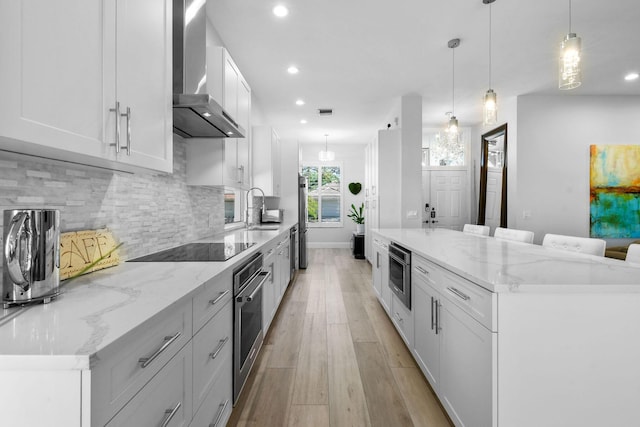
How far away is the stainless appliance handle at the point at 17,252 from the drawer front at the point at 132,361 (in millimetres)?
412

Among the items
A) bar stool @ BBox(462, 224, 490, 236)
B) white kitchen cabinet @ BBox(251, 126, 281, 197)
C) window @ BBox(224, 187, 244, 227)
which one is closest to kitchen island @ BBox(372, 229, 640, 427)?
bar stool @ BBox(462, 224, 490, 236)

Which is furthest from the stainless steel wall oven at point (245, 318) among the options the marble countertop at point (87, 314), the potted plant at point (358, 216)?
the potted plant at point (358, 216)

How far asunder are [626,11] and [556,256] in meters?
2.70

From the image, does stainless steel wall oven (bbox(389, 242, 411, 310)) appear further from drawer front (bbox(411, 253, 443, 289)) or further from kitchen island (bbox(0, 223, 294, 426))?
kitchen island (bbox(0, 223, 294, 426))

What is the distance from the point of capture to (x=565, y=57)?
1890mm

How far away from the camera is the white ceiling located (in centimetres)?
269

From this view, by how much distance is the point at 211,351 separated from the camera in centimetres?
132

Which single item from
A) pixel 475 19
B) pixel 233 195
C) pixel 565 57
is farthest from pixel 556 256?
pixel 233 195

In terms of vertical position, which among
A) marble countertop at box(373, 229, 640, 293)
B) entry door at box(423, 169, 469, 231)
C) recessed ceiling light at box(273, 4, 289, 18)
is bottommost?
marble countertop at box(373, 229, 640, 293)

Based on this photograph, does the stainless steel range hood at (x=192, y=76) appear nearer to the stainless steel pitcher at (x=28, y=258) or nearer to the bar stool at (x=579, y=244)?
the stainless steel pitcher at (x=28, y=258)

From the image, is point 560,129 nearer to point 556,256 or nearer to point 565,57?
point 565,57

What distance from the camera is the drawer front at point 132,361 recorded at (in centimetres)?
65

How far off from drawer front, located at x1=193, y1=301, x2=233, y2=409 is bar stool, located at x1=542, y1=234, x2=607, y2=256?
230 cm

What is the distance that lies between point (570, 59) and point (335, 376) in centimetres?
254
